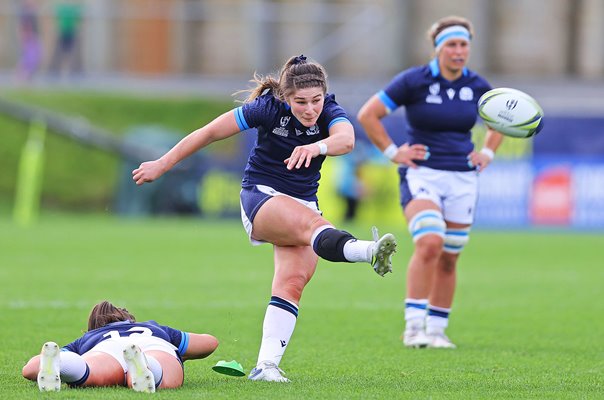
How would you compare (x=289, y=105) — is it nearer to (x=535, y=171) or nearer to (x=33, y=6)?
(x=535, y=171)

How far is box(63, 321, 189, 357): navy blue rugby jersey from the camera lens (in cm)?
653

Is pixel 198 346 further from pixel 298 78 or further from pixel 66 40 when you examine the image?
pixel 66 40

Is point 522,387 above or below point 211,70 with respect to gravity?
below

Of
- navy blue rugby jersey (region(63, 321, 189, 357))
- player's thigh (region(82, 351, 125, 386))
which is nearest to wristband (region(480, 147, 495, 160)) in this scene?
navy blue rugby jersey (region(63, 321, 189, 357))

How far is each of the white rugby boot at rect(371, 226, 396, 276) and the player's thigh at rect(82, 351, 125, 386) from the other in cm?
137

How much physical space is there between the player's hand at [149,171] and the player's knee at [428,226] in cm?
262

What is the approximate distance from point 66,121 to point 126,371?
19.5 meters

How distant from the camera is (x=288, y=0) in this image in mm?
32469

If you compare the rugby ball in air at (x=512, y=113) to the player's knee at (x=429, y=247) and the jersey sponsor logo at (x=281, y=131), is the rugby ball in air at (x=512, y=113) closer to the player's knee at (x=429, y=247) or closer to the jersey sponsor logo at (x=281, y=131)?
the player's knee at (x=429, y=247)

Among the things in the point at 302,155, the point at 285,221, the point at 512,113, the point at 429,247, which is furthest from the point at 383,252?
the point at 429,247

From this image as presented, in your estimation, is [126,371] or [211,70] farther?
[211,70]

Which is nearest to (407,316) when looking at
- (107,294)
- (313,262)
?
(313,262)

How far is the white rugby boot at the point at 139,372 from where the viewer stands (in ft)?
19.7

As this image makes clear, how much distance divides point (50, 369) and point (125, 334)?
0.59 meters
